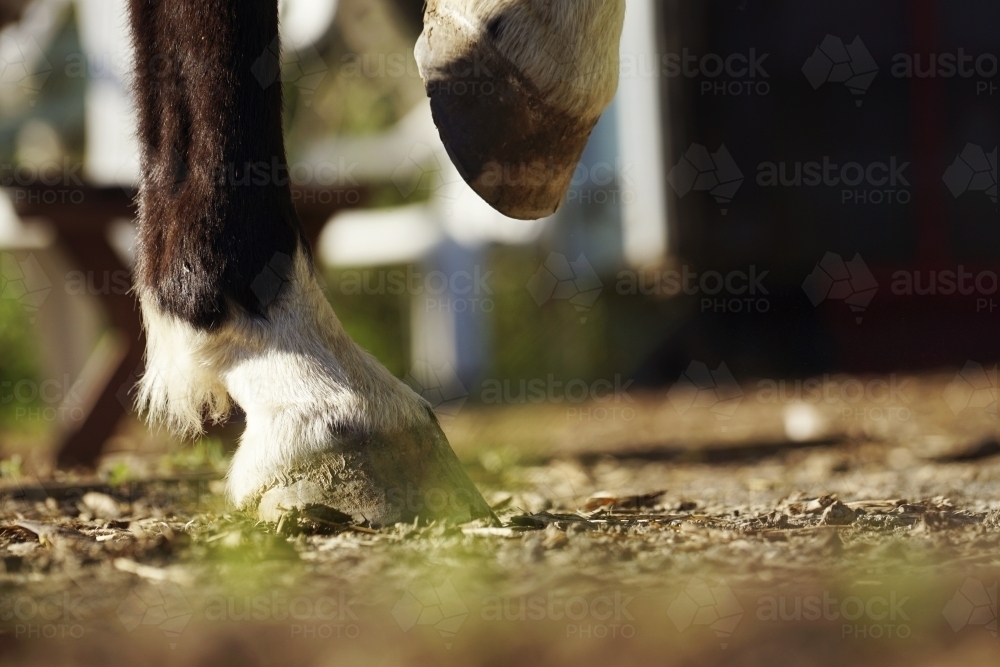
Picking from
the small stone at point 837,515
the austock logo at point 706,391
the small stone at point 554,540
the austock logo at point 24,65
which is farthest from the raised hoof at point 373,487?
the austock logo at point 24,65

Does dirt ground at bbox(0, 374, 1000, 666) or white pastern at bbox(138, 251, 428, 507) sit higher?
white pastern at bbox(138, 251, 428, 507)

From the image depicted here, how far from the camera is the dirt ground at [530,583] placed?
101 centimetres

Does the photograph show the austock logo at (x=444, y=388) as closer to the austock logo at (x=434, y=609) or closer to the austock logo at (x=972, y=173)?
the austock logo at (x=972, y=173)

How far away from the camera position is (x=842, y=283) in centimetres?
571

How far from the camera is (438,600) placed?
44.9 inches

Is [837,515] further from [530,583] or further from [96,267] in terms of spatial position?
[96,267]

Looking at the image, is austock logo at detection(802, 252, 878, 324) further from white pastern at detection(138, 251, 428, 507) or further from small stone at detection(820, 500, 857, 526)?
white pastern at detection(138, 251, 428, 507)

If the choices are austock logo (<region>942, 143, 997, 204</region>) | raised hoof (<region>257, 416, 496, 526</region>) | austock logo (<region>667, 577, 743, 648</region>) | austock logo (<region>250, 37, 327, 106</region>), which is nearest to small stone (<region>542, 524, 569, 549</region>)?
raised hoof (<region>257, 416, 496, 526</region>)

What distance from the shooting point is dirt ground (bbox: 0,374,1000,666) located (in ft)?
3.32

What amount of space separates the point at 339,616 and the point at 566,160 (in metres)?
0.96

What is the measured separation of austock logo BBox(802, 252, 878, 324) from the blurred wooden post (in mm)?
2689

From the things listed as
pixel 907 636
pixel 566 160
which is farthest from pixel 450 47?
pixel 907 636

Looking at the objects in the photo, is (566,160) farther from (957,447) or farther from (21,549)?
(957,447)

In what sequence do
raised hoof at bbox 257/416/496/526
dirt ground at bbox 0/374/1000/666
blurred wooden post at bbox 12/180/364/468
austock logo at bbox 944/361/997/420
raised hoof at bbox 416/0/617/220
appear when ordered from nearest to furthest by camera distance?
dirt ground at bbox 0/374/1000/666
raised hoof at bbox 257/416/496/526
raised hoof at bbox 416/0/617/220
blurred wooden post at bbox 12/180/364/468
austock logo at bbox 944/361/997/420
